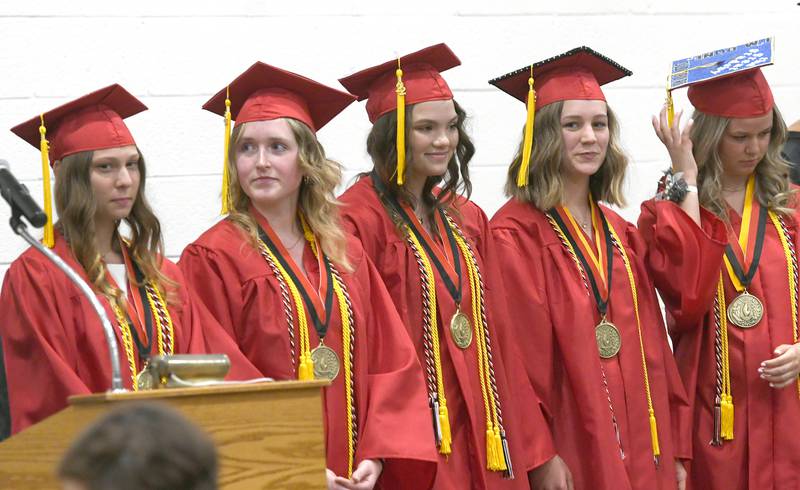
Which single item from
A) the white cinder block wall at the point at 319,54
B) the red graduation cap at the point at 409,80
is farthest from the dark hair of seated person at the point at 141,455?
the white cinder block wall at the point at 319,54

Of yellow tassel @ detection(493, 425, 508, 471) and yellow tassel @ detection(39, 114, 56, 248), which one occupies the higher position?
yellow tassel @ detection(39, 114, 56, 248)

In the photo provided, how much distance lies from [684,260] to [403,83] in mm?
1092

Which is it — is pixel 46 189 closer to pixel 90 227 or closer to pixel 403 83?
Result: pixel 90 227

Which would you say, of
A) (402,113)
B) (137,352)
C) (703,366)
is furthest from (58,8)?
(703,366)

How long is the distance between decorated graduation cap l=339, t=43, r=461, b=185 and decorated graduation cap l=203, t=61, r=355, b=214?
20 cm

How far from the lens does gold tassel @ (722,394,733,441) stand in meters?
4.39

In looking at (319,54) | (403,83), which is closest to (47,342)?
(403,83)

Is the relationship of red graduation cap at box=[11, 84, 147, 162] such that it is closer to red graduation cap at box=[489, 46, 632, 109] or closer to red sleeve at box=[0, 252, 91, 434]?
red sleeve at box=[0, 252, 91, 434]

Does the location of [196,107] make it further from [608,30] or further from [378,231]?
[608,30]

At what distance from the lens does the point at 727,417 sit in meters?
4.39

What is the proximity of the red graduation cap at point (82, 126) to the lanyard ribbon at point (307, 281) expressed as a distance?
1.50ft

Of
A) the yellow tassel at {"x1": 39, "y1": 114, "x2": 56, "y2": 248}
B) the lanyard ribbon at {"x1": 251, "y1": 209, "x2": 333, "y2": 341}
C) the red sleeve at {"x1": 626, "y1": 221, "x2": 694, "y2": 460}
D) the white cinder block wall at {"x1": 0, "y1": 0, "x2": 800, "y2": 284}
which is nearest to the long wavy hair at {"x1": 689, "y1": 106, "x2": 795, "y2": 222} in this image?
the red sleeve at {"x1": 626, "y1": 221, "x2": 694, "y2": 460}

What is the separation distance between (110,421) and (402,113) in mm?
2670

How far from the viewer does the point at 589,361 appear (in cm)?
412
